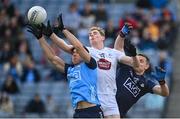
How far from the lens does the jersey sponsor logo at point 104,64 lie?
11250 mm

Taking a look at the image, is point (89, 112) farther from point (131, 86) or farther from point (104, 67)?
point (131, 86)

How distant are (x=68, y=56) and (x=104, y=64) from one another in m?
8.94

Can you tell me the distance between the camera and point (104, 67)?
445 inches

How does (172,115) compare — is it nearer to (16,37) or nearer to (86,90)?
(16,37)

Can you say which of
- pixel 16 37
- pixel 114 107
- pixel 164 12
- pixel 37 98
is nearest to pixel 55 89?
pixel 37 98

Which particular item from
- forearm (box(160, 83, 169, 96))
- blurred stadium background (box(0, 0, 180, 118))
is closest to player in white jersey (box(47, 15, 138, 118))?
forearm (box(160, 83, 169, 96))

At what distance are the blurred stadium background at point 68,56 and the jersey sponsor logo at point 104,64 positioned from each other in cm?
689

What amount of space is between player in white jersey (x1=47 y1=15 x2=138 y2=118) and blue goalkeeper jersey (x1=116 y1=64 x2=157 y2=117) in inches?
16.7

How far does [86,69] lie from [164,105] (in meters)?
7.64

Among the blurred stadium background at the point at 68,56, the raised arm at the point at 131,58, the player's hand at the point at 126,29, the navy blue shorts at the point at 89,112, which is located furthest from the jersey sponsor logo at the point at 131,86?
the blurred stadium background at the point at 68,56

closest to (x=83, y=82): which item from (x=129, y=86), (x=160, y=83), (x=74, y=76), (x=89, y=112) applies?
(x=74, y=76)

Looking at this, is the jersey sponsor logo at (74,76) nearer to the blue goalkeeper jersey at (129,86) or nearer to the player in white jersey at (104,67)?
the player in white jersey at (104,67)

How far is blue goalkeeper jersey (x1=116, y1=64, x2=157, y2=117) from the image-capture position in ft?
39.0

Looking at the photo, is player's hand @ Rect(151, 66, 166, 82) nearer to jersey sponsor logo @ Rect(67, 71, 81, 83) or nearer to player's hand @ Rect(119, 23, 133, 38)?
player's hand @ Rect(119, 23, 133, 38)
